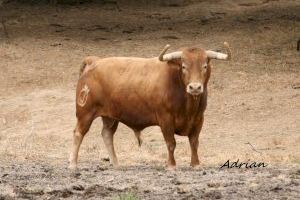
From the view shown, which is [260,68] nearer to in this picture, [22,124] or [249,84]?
[249,84]

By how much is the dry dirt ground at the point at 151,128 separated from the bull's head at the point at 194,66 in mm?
943

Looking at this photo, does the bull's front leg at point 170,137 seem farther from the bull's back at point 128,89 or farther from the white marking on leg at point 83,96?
the white marking on leg at point 83,96

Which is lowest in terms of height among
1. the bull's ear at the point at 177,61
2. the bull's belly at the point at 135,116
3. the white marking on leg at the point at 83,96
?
the bull's belly at the point at 135,116

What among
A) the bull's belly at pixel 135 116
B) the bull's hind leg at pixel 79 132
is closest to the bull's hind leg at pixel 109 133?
the bull's hind leg at pixel 79 132

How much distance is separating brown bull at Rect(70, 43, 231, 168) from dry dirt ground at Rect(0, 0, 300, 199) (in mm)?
502

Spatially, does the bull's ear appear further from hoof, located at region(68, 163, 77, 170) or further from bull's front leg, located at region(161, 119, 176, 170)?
hoof, located at region(68, 163, 77, 170)

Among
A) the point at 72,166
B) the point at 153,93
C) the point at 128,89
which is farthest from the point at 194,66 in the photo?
the point at 72,166

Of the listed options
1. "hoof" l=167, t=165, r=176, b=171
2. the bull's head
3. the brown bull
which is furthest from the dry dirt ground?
the bull's head

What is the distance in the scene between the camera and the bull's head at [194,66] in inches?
399

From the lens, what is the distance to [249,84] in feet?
59.9

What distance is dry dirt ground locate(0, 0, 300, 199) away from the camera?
901 cm

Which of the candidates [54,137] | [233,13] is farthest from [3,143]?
[233,13]

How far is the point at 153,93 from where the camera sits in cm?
1068

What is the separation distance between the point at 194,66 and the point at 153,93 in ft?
2.13
